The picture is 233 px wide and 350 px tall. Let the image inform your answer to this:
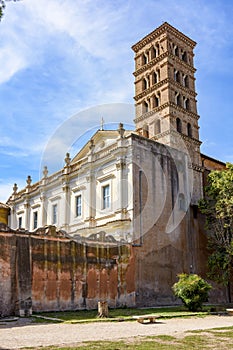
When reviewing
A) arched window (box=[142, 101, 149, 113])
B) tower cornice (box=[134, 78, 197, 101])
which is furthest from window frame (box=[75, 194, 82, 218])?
tower cornice (box=[134, 78, 197, 101])

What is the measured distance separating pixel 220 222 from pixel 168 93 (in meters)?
11.0

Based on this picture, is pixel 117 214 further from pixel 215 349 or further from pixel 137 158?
pixel 215 349

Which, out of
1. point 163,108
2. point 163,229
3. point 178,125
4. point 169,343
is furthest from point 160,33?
point 169,343

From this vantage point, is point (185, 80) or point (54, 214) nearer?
point (54, 214)

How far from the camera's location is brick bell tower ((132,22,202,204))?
30356mm

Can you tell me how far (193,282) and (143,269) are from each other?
15.5 feet

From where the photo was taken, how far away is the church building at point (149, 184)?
2467 centimetres

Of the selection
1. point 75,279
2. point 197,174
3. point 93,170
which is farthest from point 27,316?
point 197,174

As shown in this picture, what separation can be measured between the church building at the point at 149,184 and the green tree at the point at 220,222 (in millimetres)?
1266

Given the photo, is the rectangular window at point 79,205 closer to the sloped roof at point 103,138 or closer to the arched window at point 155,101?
the sloped roof at point 103,138

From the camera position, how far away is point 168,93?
30844mm

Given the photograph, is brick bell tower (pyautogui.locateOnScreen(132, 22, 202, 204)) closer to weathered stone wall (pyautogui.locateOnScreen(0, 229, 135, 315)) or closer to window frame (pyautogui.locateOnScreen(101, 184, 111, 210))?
window frame (pyautogui.locateOnScreen(101, 184, 111, 210))

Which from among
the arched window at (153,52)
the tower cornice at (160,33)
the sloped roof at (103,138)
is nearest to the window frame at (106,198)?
the sloped roof at (103,138)

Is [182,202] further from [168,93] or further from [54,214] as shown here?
[54,214]
